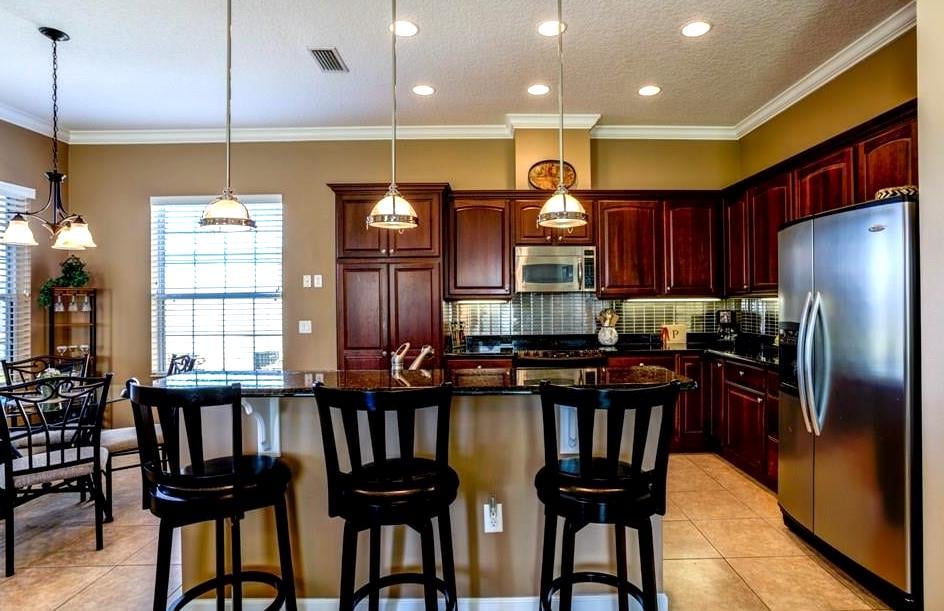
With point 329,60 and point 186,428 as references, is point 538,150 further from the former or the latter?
point 186,428

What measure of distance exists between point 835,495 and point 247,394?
2.75 meters

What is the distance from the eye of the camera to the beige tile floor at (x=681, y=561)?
2361mm

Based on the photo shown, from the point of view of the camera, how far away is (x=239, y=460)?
5.87ft

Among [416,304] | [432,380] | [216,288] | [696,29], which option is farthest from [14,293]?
[696,29]

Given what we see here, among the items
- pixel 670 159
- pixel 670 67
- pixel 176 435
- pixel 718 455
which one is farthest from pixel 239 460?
pixel 670 159

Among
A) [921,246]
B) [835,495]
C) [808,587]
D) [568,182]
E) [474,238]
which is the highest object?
[568,182]

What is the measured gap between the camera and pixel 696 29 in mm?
3172

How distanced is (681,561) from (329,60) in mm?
3715

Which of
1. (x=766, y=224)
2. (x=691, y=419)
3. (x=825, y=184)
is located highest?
(x=825, y=184)

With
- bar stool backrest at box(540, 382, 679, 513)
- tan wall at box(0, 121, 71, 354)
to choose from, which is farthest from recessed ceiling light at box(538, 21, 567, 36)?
tan wall at box(0, 121, 71, 354)

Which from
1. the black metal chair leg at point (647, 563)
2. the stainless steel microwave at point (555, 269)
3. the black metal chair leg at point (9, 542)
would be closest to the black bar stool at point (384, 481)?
the black metal chair leg at point (647, 563)

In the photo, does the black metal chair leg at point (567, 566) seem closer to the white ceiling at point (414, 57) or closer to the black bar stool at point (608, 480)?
the black bar stool at point (608, 480)

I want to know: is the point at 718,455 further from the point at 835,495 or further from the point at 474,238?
the point at 474,238

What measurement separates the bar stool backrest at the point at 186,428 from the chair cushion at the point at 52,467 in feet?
4.53
